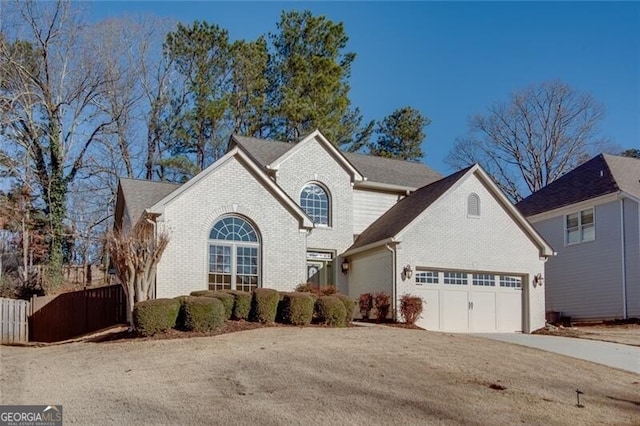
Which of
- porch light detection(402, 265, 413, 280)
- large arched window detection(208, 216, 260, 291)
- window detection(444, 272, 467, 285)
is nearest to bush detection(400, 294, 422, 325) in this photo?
porch light detection(402, 265, 413, 280)

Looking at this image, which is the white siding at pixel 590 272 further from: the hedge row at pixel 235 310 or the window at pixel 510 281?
the hedge row at pixel 235 310

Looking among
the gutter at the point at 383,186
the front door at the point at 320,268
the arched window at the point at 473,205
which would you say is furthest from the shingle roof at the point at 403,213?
the front door at the point at 320,268

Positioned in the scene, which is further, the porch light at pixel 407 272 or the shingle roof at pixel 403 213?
the shingle roof at pixel 403 213

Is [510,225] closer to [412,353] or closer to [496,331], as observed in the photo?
[496,331]

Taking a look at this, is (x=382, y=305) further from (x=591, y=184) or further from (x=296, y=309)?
(x=591, y=184)

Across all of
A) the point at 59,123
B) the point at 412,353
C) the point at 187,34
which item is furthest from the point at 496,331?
the point at 187,34

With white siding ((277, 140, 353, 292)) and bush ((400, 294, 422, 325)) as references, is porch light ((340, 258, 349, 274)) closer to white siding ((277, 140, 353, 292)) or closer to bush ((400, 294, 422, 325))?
white siding ((277, 140, 353, 292))

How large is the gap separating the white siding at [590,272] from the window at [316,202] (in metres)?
9.90

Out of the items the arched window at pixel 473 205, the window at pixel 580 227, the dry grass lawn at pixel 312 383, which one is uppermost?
the arched window at pixel 473 205

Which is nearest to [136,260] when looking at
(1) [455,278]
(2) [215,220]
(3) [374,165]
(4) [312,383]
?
(2) [215,220]

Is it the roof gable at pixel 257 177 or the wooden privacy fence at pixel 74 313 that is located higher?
the roof gable at pixel 257 177

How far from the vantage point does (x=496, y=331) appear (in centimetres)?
2169

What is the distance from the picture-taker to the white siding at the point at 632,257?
22.8m

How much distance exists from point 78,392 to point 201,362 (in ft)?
8.03
